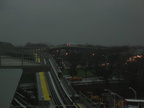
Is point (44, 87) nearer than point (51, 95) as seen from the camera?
No

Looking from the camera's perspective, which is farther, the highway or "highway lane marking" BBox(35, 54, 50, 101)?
"highway lane marking" BBox(35, 54, 50, 101)

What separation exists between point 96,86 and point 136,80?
1.46 m

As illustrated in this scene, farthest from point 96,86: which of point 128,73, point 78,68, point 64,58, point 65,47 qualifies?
point 65,47

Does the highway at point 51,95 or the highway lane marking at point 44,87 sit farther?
the highway lane marking at point 44,87

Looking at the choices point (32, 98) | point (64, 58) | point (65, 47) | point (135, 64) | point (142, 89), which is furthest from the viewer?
point (65, 47)

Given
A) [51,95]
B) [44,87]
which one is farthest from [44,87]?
[51,95]

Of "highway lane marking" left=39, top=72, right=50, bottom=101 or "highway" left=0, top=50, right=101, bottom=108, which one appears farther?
"highway lane marking" left=39, top=72, right=50, bottom=101

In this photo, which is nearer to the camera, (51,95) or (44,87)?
(51,95)

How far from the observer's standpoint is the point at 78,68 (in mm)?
11078

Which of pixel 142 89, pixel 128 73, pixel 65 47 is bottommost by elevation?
pixel 142 89

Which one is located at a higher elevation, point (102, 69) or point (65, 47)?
point (65, 47)

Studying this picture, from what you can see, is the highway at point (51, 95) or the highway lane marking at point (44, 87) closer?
the highway at point (51, 95)

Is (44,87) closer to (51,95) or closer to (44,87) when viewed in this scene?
(44,87)

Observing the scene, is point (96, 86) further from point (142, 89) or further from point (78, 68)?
point (78, 68)
